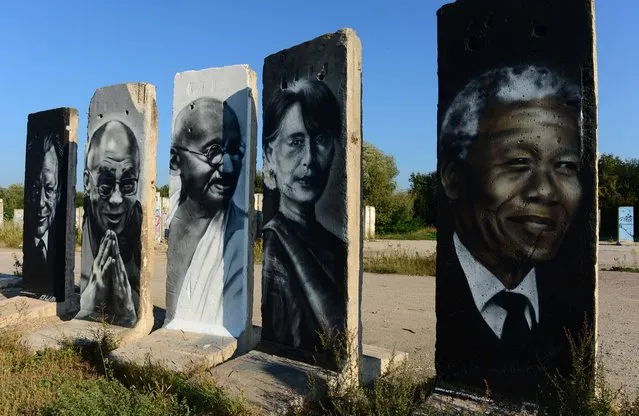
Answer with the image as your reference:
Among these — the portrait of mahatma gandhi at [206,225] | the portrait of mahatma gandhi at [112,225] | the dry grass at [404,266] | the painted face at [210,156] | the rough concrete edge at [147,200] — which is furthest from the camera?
the dry grass at [404,266]

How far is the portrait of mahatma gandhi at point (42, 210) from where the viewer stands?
632 centimetres

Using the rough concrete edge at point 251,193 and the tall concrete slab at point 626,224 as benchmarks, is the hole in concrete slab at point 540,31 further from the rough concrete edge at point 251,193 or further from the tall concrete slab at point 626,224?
the tall concrete slab at point 626,224

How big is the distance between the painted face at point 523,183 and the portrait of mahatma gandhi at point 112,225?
351 centimetres

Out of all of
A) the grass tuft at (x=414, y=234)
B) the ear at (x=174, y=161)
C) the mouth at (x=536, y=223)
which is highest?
the ear at (x=174, y=161)

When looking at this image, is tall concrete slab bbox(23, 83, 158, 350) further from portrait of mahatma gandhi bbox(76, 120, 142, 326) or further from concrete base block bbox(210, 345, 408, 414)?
concrete base block bbox(210, 345, 408, 414)

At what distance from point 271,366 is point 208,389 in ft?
2.13

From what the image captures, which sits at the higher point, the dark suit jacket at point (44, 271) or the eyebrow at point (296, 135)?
the eyebrow at point (296, 135)

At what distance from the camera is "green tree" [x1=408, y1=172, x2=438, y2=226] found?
110 feet

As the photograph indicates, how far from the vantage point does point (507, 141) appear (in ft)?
9.71

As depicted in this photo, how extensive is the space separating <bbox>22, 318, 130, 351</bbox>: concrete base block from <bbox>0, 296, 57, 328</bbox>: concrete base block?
20.2 inches

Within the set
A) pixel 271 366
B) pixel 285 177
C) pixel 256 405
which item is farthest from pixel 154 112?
pixel 256 405

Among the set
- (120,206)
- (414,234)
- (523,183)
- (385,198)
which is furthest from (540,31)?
(385,198)

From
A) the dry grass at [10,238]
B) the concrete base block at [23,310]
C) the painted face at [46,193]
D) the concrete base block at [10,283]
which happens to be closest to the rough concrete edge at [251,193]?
the concrete base block at [23,310]

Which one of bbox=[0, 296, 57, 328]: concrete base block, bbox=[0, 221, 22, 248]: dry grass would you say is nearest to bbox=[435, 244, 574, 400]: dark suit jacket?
bbox=[0, 296, 57, 328]: concrete base block
